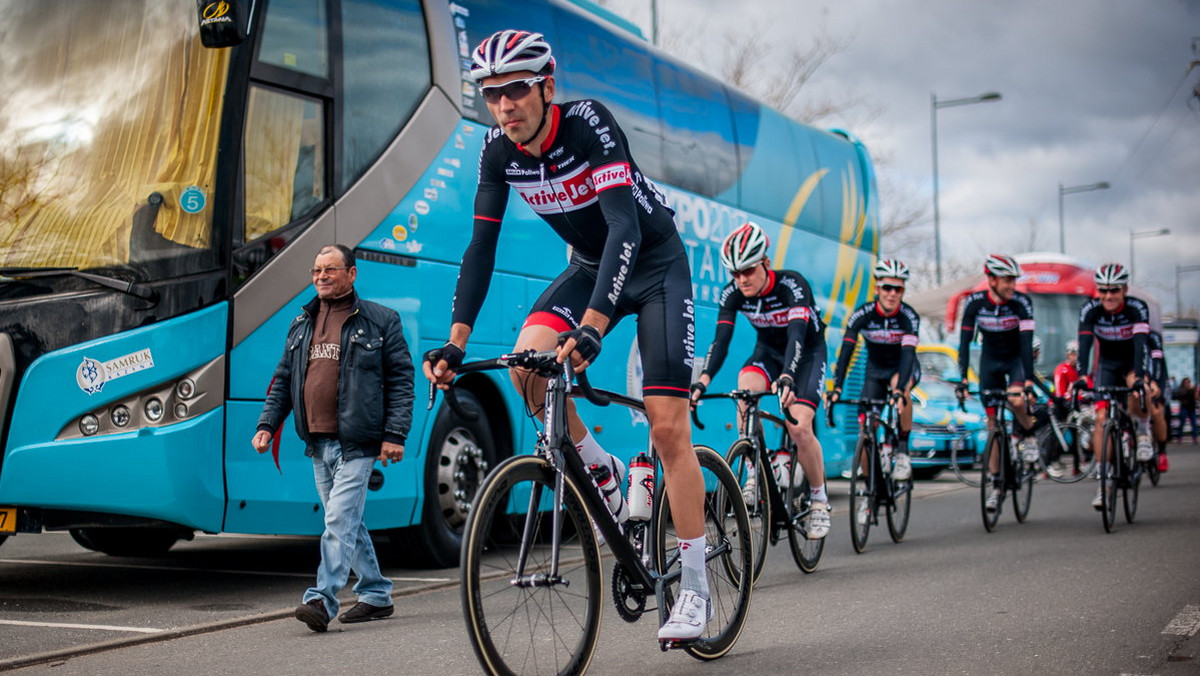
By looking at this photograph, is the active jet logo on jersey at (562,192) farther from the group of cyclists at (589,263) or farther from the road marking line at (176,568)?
the road marking line at (176,568)

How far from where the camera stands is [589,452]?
4879 millimetres

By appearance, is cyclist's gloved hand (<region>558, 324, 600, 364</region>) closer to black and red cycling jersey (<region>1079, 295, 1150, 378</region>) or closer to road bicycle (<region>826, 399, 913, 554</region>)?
road bicycle (<region>826, 399, 913, 554</region>)

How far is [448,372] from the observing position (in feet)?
13.8

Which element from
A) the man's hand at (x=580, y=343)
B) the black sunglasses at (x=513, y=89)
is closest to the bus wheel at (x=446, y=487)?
the black sunglasses at (x=513, y=89)

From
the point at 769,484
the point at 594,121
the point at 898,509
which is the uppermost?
the point at 594,121

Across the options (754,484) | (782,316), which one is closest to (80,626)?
(754,484)

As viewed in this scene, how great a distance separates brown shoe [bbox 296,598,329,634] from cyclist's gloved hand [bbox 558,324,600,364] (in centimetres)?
264

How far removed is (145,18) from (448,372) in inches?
167

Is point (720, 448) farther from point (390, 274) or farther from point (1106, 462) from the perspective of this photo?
point (390, 274)

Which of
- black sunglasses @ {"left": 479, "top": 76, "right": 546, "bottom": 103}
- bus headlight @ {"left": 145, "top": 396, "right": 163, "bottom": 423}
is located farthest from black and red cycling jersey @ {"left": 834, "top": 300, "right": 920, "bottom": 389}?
black sunglasses @ {"left": 479, "top": 76, "right": 546, "bottom": 103}

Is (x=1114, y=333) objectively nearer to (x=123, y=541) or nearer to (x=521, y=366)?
(x=123, y=541)

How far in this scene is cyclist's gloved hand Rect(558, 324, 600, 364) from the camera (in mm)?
4211

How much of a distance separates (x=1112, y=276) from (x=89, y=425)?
30.2 feet

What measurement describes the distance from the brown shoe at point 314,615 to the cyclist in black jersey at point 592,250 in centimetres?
199
